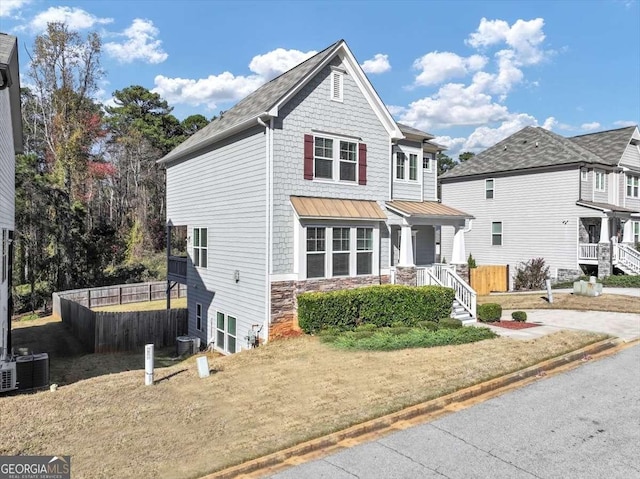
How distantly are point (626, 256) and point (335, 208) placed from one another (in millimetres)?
22014

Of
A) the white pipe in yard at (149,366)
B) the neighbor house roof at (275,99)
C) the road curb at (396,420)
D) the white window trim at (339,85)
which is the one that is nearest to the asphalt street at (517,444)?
the road curb at (396,420)

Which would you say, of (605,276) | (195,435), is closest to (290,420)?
(195,435)

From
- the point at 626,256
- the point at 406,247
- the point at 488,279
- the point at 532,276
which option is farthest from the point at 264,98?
the point at 626,256

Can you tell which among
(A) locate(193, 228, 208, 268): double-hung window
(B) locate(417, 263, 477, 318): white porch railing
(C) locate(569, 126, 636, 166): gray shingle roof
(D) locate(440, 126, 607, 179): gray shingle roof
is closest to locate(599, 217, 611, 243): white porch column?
(D) locate(440, 126, 607, 179): gray shingle roof

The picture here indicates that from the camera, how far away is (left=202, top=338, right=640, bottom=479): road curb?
20.3ft

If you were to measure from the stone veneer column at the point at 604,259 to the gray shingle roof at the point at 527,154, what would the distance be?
544 centimetres

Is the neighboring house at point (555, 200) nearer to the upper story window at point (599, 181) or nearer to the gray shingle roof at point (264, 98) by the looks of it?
the upper story window at point (599, 181)

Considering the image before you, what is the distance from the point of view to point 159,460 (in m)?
6.22

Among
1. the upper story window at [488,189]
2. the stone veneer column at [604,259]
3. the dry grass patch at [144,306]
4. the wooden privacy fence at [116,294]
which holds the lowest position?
the dry grass patch at [144,306]

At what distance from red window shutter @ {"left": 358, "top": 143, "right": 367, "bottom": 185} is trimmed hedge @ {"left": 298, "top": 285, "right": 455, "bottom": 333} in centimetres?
434

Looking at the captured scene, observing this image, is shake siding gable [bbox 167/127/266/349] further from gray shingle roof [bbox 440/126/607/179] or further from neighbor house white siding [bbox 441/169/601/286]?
gray shingle roof [bbox 440/126/607/179]

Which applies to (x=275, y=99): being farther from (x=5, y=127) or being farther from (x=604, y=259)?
(x=604, y=259)

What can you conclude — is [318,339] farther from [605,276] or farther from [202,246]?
[605,276]

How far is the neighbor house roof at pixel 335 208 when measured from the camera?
15.0m
